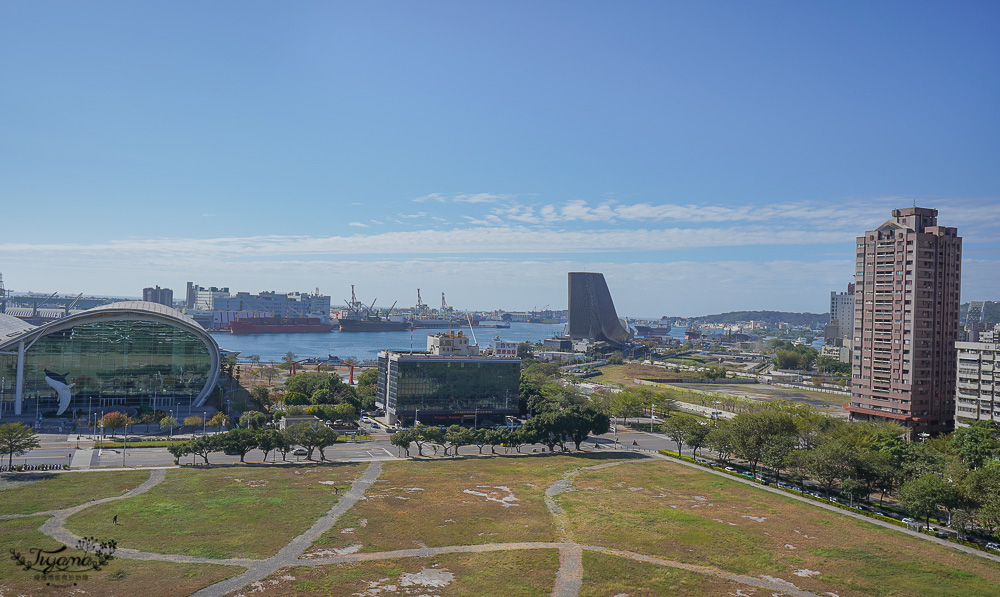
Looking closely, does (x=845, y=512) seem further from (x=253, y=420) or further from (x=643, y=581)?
(x=253, y=420)

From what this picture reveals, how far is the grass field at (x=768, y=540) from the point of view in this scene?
23.2 meters

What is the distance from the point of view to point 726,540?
26828 millimetres

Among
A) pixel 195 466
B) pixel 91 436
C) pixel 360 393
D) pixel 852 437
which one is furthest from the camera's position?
pixel 360 393

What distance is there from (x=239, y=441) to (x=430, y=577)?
21390 mm

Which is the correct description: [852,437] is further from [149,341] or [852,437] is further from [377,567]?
[149,341]

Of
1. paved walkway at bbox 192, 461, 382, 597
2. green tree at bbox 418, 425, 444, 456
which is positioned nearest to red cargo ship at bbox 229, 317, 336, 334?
green tree at bbox 418, 425, 444, 456

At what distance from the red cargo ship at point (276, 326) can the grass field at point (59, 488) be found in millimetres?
154079

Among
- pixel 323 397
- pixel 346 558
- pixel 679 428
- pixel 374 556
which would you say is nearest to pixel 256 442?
pixel 346 558

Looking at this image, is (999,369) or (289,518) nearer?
(289,518)

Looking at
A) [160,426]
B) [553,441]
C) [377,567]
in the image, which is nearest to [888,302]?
[553,441]

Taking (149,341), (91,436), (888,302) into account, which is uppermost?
(888,302)

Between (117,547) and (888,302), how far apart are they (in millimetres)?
51884

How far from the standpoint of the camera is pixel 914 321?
158 feet

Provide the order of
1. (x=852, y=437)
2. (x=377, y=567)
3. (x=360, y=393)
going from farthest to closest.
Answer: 1. (x=360, y=393)
2. (x=852, y=437)
3. (x=377, y=567)
